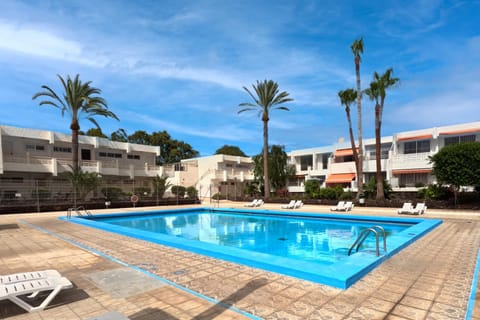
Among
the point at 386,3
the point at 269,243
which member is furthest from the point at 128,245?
the point at 386,3

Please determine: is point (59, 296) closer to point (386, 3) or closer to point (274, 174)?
point (386, 3)

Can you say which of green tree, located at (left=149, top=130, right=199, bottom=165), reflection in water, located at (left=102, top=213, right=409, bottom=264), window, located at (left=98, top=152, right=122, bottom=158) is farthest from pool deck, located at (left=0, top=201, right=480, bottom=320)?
green tree, located at (left=149, top=130, right=199, bottom=165)

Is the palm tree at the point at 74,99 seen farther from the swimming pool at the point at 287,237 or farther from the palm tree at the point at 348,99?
the palm tree at the point at 348,99

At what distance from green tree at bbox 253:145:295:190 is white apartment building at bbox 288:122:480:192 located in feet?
14.8

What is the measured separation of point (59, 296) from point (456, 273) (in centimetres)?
715

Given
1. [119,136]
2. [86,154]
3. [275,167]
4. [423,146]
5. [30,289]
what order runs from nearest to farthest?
[30,289]
[423,146]
[86,154]
[275,167]
[119,136]

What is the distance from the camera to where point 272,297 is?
14.9ft

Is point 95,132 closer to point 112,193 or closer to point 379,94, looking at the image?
point 112,193

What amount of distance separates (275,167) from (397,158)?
560 inches

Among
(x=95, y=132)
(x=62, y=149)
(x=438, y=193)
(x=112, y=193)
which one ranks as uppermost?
(x=95, y=132)

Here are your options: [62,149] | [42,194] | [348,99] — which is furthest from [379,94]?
[62,149]

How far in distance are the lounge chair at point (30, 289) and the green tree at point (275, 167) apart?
3363cm

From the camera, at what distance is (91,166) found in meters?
31.5

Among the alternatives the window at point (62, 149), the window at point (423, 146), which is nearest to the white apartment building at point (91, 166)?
the window at point (62, 149)
